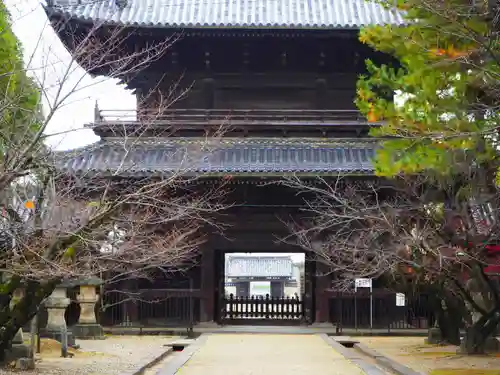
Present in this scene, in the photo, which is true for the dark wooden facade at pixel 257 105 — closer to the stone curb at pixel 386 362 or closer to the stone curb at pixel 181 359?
the stone curb at pixel 181 359

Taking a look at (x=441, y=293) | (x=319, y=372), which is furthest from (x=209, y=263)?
(x=319, y=372)

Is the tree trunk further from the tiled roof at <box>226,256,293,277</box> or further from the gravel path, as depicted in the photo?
the tiled roof at <box>226,256,293,277</box>

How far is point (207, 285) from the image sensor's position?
24.4 m

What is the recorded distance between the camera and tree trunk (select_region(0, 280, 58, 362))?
12812 mm

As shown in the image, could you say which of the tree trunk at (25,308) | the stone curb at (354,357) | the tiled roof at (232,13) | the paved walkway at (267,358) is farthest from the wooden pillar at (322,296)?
the tree trunk at (25,308)

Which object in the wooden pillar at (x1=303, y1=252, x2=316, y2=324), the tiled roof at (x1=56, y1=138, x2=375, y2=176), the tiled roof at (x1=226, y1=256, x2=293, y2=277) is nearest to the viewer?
the tiled roof at (x1=56, y1=138, x2=375, y2=176)

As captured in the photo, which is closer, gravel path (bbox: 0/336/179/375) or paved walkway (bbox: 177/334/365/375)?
gravel path (bbox: 0/336/179/375)

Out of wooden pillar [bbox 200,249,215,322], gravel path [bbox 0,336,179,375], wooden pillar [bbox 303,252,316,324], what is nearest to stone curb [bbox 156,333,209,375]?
gravel path [bbox 0,336,179,375]

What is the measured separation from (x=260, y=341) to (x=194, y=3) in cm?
1074

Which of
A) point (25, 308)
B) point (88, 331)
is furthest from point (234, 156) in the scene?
Answer: point (25, 308)

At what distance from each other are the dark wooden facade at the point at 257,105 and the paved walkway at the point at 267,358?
3.18 metres

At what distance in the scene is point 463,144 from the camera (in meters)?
10.3

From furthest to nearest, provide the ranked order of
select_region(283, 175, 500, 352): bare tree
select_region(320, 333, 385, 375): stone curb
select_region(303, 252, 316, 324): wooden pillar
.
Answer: select_region(303, 252, 316, 324): wooden pillar
select_region(283, 175, 500, 352): bare tree
select_region(320, 333, 385, 375): stone curb

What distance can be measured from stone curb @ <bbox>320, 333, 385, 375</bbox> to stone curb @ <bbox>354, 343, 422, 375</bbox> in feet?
0.86
